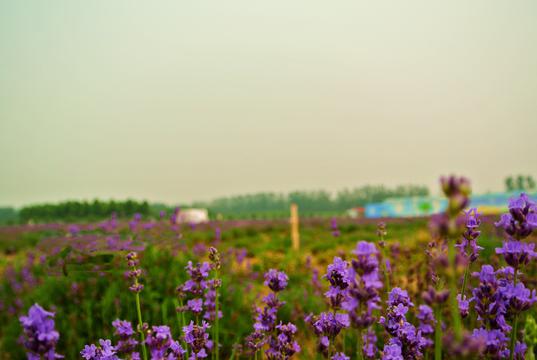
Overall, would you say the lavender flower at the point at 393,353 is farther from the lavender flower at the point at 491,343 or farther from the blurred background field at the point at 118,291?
the blurred background field at the point at 118,291

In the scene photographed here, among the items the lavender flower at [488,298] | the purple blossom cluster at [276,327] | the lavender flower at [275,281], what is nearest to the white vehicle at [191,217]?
the purple blossom cluster at [276,327]

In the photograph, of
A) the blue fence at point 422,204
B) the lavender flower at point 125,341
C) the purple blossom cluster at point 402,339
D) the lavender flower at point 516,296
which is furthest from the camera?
the blue fence at point 422,204

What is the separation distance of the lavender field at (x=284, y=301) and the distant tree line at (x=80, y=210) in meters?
30.1

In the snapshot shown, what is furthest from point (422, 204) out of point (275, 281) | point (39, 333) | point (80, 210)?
point (39, 333)

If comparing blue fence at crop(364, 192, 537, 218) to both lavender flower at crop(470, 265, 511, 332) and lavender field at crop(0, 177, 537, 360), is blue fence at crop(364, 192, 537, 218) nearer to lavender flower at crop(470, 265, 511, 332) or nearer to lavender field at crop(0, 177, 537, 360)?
lavender field at crop(0, 177, 537, 360)

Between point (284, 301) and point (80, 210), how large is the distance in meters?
41.1

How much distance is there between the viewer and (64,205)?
142ft

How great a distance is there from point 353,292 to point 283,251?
13145mm

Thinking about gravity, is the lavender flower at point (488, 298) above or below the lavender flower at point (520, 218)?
below

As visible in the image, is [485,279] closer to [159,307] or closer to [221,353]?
[221,353]

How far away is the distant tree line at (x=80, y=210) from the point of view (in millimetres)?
38194

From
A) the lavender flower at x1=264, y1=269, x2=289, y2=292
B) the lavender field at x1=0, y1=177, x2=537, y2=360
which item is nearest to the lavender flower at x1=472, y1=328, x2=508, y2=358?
the lavender field at x1=0, y1=177, x2=537, y2=360

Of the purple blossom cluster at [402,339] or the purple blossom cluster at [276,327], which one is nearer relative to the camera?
the purple blossom cluster at [402,339]

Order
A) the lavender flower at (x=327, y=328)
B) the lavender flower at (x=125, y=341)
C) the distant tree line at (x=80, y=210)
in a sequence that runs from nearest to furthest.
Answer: the lavender flower at (x=327, y=328)
the lavender flower at (x=125, y=341)
the distant tree line at (x=80, y=210)
